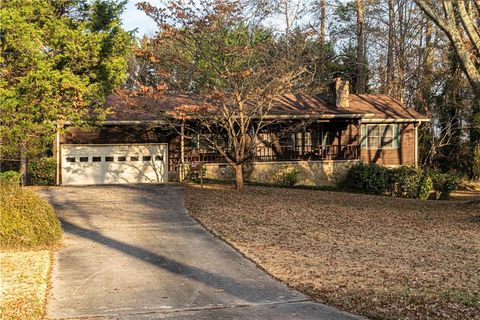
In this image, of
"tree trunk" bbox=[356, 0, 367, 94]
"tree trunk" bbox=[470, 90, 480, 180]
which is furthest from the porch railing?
"tree trunk" bbox=[356, 0, 367, 94]

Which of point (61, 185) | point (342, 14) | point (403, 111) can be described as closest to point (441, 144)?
point (403, 111)

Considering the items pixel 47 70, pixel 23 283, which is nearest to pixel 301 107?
pixel 47 70

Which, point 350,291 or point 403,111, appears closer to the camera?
point 350,291

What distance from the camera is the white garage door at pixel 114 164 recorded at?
75.1ft

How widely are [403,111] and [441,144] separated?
13.8 ft

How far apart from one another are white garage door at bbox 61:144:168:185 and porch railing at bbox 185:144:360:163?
5.00 ft

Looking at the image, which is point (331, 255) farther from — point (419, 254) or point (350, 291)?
point (350, 291)

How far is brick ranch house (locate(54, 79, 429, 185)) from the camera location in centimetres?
2298

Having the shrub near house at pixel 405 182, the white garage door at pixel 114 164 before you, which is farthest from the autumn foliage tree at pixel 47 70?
the shrub near house at pixel 405 182

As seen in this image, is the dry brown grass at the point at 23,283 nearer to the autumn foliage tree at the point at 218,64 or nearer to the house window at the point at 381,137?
the autumn foliage tree at the point at 218,64

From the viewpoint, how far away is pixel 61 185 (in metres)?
22.4

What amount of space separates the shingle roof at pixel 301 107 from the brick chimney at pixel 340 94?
0.98ft

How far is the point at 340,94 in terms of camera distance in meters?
26.6

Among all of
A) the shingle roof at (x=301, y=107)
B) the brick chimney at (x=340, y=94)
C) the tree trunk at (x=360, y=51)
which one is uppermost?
the tree trunk at (x=360, y=51)
